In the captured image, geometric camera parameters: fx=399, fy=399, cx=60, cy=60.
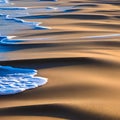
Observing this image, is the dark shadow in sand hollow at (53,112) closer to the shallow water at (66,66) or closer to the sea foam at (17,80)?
the shallow water at (66,66)

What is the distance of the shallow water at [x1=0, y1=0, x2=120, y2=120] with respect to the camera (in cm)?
196

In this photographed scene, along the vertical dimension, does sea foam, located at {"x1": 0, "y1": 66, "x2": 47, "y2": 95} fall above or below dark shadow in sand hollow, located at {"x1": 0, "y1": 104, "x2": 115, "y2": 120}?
above

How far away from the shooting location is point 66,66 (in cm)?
287

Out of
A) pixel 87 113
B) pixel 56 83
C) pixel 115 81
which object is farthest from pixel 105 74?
pixel 87 113

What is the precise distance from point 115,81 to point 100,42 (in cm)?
147

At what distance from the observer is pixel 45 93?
2264 mm

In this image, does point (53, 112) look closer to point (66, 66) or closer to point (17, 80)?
point (17, 80)

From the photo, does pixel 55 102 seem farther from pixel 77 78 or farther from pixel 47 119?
pixel 77 78

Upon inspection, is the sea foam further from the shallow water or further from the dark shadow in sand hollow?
the dark shadow in sand hollow

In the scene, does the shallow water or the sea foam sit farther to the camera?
the sea foam

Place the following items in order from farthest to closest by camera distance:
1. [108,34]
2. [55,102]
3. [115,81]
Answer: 1. [108,34]
2. [115,81]
3. [55,102]

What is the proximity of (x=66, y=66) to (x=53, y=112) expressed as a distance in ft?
3.15

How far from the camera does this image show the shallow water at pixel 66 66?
6.44 ft

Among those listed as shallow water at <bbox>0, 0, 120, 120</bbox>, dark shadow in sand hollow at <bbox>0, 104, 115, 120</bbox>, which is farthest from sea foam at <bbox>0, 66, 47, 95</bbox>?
dark shadow in sand hollow at <bbox>0, 104, 115, 120</bbox>
